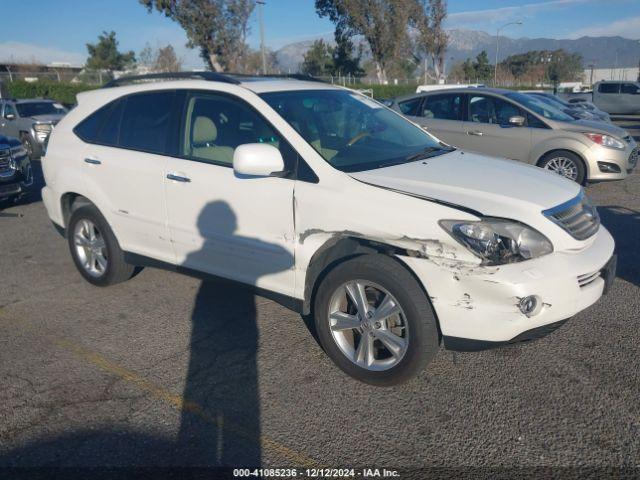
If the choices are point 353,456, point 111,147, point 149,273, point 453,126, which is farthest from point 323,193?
point 453,126

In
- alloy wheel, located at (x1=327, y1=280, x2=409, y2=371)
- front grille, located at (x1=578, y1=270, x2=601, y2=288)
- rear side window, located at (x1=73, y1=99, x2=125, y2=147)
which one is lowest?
alloy wheel, located at (x1=327, y1=280, x2=409, y2=371)

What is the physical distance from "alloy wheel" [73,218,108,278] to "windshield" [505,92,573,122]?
703 cm

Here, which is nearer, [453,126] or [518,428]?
[518,428]

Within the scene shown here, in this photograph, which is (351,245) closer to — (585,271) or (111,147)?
(585,271)

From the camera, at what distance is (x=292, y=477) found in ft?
8.75

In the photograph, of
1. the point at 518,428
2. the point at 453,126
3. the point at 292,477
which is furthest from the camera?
the point at 453,126

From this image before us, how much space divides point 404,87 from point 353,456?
44083 millimetres

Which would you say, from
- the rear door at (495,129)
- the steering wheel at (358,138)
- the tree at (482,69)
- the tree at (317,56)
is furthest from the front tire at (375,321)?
the tree at (482,69)

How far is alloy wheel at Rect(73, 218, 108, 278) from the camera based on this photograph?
5.08 metres

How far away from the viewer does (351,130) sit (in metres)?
4.14

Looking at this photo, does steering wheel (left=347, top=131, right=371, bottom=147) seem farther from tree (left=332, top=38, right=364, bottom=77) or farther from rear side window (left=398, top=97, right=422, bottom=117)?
tree (left=332, top=38, right=364, bottom=77)

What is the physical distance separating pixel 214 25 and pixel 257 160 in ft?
133

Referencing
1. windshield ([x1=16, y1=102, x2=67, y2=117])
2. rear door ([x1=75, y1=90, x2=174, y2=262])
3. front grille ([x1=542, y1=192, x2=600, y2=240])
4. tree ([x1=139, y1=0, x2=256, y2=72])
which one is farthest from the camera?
tree ([x1=139, y1=0, x2=256, y2=72])

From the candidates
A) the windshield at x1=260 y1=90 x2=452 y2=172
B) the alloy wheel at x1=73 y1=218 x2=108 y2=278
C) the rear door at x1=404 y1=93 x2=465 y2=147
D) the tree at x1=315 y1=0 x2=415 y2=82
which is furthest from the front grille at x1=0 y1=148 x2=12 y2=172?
the tree at x1=315 y1=0 x2=415 y2=82
